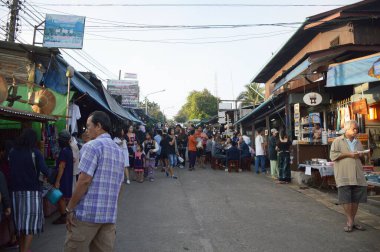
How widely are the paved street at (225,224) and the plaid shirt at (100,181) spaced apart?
2048mm

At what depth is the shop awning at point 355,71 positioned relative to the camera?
23.6 ft

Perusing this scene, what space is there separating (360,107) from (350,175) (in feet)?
11.5

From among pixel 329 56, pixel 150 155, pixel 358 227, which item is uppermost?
pixel 329 56

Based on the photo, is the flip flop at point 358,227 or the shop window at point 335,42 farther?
the shop window at point 335,42

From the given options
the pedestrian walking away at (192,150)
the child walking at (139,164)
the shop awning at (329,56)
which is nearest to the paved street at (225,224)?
the child walking at (139,164)

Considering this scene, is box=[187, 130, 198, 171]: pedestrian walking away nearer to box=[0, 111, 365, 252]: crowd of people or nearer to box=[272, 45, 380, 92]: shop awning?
box=[272, 45, 380, 92]: shop awning

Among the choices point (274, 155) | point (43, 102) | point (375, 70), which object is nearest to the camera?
point (375, 70)

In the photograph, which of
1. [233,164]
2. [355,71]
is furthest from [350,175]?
[233,164]

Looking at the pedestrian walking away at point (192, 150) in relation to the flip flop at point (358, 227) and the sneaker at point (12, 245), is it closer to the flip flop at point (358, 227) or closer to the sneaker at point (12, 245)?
the flip flop at point (358, 227)

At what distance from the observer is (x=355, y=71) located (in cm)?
766

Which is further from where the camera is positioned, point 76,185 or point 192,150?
point 192,150

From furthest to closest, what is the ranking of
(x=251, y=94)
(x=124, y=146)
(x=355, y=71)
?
(x=251, y=94) < (x=124, y=146) < (x=355, y=71)

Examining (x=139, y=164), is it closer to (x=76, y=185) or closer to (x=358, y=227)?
(x=358, y=227)

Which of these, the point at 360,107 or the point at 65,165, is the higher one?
the point at 360,107
